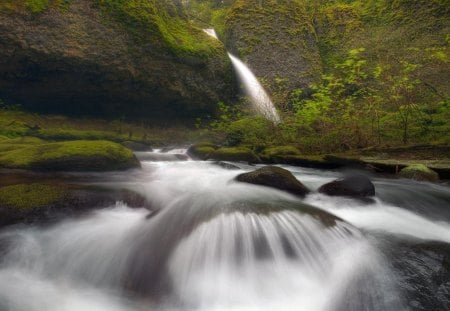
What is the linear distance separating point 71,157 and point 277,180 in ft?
12.5

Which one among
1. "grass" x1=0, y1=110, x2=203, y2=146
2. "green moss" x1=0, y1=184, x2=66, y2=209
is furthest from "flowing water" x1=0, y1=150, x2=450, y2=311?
"grass" x1=0, y1=110, x2=203, y2=146

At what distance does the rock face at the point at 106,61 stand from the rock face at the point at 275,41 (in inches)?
142

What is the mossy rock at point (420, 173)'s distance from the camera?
732 centimetres

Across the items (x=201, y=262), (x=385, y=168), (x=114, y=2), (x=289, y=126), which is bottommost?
(x=201, y=262)

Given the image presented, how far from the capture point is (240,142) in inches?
461

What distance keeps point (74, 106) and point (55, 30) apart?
8.88 ft

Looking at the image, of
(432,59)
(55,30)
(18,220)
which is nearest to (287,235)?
(18,220)

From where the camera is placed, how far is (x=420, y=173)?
736 centimetres

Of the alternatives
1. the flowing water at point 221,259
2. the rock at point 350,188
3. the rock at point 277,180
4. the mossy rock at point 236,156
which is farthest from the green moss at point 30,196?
the mossy rock at point 236,156

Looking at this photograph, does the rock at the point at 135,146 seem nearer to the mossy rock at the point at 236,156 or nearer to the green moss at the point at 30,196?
the mossy rock at the point at 236,156

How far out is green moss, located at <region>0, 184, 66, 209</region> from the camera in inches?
163

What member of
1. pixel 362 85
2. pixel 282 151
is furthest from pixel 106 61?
pixel 362 85

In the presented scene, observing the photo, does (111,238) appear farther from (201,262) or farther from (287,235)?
(287,235)

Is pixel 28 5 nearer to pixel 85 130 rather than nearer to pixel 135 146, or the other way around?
pixel 85 130
